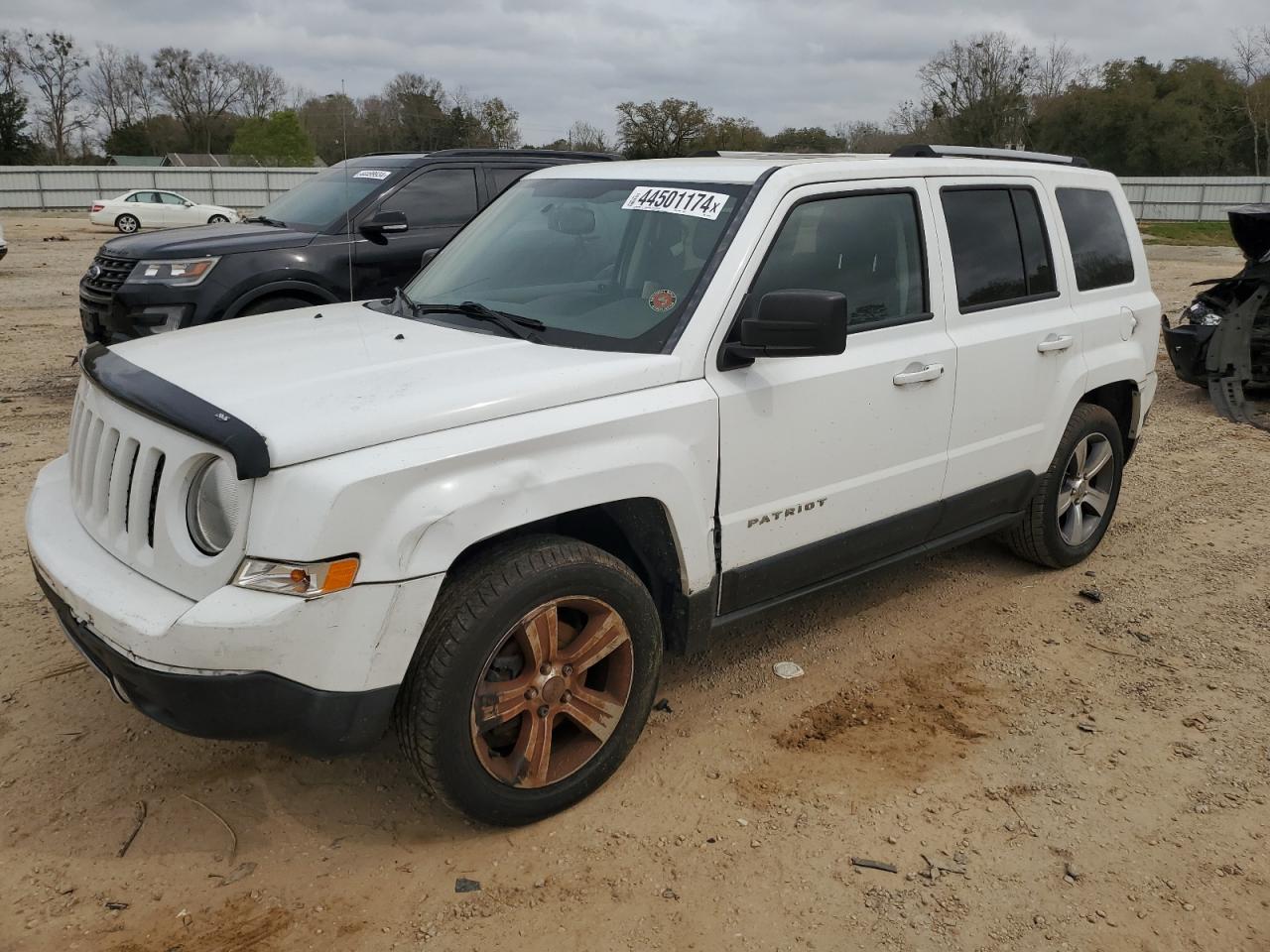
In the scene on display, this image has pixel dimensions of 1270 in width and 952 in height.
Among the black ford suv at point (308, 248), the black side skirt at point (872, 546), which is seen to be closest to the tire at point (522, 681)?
the black side skirt at point (872, 546)

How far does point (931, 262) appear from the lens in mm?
4141

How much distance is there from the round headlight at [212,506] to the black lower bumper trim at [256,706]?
0.35 metres

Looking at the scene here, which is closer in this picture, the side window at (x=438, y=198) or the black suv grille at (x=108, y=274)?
the black suv grille at (x=108, y=274)

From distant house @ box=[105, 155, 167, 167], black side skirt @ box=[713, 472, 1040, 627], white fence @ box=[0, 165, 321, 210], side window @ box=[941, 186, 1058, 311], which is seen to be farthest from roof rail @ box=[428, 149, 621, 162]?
distant house @ box=[105, 155, 167, 167]

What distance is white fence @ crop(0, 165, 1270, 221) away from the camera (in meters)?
37.4

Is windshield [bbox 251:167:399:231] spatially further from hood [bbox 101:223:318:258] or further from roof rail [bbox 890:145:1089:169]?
roof rail [bbox 890:145:1089:169]

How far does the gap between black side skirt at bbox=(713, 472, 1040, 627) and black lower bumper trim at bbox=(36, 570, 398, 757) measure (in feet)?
4.31

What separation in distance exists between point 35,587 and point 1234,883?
4.81 meters

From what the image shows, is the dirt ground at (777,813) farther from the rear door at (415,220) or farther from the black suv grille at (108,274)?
the rear door at (415,220)

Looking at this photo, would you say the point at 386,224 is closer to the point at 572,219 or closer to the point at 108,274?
the point at 108,274

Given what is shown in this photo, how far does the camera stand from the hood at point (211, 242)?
7.66 m

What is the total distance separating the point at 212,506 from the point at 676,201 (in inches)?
76.4

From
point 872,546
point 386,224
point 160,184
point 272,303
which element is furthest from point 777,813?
point 160,184

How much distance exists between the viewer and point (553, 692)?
3.16m
